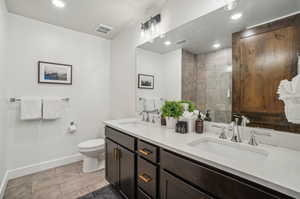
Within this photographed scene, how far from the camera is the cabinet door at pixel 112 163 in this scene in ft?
5.19

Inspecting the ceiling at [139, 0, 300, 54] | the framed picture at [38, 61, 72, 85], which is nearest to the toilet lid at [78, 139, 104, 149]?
the framed picture at [38, 61, 72, 85]

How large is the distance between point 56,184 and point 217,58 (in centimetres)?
254

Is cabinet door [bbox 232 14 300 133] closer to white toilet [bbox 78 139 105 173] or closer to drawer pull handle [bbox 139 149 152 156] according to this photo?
drawer pull handle [bbox 139 149 152 156]

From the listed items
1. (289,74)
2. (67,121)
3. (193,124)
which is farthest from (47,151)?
(289,74)

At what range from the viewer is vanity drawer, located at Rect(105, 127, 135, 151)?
133 centimetres

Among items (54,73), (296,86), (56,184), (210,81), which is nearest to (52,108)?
(54,73)

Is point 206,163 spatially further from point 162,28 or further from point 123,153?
point 162,28

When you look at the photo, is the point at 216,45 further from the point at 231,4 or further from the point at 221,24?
the point at 231,4

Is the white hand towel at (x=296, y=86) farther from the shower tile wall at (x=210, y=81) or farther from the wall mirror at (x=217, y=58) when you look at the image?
the shower tile wall at (x=210, y=81)

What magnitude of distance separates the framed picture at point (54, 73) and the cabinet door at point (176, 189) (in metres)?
2.30

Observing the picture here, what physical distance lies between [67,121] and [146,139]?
1.94 m

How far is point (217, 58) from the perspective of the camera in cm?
131

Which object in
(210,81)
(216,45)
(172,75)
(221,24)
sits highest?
(221,24)

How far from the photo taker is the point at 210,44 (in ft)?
4.52
